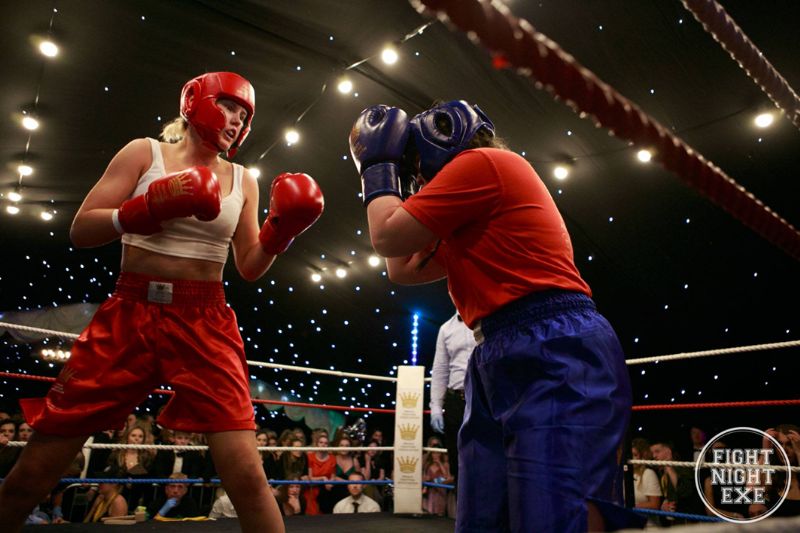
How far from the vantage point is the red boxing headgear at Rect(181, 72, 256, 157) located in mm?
1371

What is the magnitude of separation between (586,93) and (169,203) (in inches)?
35.3

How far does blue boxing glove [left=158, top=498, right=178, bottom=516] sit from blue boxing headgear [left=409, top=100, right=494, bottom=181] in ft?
10.6

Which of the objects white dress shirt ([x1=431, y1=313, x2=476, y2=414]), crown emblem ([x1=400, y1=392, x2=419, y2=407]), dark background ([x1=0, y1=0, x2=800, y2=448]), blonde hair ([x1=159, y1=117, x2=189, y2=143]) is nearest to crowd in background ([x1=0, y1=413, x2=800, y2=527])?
crown emblem ([x1=400, y1=392, x2=419, y2=407])

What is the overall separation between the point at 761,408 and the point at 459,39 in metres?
3.58

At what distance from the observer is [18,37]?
3197mm

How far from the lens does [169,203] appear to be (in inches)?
45.5

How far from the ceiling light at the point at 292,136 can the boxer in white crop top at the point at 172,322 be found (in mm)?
3035

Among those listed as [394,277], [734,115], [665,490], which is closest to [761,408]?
[665,490]

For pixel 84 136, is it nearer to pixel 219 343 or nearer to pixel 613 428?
pixel 219 343

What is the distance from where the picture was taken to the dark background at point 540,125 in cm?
296

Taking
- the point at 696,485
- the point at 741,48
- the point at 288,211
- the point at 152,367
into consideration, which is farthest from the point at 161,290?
the point at 696,485

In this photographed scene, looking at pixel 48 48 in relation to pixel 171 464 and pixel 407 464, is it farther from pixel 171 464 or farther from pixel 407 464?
pixel 407 464

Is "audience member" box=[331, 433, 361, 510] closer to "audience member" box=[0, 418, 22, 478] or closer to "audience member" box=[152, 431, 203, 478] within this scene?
"audience member" box=[152, 431, 203, 478]

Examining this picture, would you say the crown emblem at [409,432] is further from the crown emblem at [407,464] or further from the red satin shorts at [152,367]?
the red satin shorts at [152,367]
